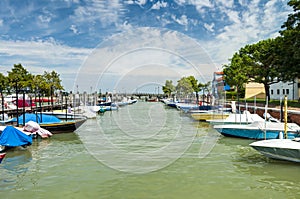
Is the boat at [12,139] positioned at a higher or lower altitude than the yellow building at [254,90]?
lower

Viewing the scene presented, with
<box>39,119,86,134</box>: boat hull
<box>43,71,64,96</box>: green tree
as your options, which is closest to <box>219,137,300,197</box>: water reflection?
<box>39,119,86,134</box>: boat hull

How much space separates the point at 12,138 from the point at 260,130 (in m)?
16.1

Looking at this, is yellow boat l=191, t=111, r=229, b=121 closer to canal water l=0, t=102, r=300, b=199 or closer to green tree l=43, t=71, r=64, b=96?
canal water l=0, t=102, r=300, b=199

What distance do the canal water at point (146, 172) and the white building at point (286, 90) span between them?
120ft

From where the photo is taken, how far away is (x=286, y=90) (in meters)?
52.8

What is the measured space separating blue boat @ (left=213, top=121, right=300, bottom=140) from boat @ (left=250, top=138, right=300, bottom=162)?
16.6ft

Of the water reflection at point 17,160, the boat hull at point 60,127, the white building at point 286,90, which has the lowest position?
the water reflection at point 17,160

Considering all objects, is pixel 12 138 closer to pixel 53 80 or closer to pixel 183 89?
pixel 53 80

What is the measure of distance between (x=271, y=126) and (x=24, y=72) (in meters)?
59.6

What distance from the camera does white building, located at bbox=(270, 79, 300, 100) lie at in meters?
49.7

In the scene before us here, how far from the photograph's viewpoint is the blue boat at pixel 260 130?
60.0ft

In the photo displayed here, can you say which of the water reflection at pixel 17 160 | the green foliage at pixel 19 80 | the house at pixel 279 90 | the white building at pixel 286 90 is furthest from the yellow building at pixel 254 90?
the water reflection at pixel 17 160

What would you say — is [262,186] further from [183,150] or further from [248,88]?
[248,88]

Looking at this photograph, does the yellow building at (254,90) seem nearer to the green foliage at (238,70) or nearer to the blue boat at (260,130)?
the green foliage at (238,70)
